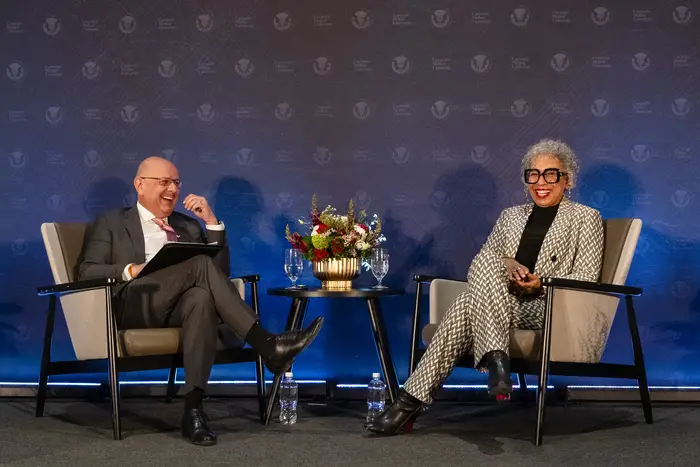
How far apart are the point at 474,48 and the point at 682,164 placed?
134cm

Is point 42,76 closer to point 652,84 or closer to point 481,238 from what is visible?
point 481,238

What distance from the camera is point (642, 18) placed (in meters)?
5.09

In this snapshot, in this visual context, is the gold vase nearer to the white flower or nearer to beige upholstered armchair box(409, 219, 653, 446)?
the white flower

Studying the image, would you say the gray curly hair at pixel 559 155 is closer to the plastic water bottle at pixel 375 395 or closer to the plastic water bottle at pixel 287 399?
the plastic water bottle at pixel 375 395

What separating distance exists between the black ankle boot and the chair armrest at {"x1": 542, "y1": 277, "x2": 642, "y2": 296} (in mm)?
736

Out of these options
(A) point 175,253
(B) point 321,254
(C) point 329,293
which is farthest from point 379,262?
(A) point 175,253

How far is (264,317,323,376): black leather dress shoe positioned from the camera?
371cm

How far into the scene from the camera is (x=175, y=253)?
12.7ft

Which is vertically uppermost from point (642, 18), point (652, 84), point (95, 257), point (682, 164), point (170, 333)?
point (642, 18)

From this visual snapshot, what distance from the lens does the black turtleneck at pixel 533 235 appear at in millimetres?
4305

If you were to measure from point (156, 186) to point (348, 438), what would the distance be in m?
1.65

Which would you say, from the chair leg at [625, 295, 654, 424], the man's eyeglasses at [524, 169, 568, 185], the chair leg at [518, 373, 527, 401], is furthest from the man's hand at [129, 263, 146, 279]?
the chair leg at [625, 295, 654, 424]

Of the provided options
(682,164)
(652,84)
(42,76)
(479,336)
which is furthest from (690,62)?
(42,76)

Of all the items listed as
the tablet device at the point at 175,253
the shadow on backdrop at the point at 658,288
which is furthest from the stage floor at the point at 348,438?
the tablet device at the point at 175,253
